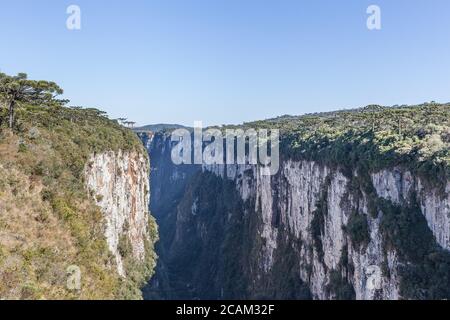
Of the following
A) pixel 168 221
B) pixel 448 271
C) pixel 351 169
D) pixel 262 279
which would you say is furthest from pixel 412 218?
pixel 168 221

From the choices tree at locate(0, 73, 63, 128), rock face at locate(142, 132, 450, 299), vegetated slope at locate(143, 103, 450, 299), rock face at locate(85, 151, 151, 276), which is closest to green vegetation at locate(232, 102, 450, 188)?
vegetated slope at locate(143, 103, 450, 299)

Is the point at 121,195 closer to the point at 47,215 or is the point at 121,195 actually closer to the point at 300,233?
the point at 300,233

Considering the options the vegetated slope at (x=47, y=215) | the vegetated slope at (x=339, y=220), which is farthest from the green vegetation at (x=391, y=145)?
the vegetated slope at (x=47, y=215)

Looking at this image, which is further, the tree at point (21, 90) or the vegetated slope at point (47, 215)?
the tree at point (21, 90)

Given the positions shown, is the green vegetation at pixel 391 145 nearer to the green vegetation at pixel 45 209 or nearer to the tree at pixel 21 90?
the green vegetation at pixel 45 209

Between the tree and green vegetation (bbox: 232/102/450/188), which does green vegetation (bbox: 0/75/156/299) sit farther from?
green vegetation (bbox: 232/102/450/188)
